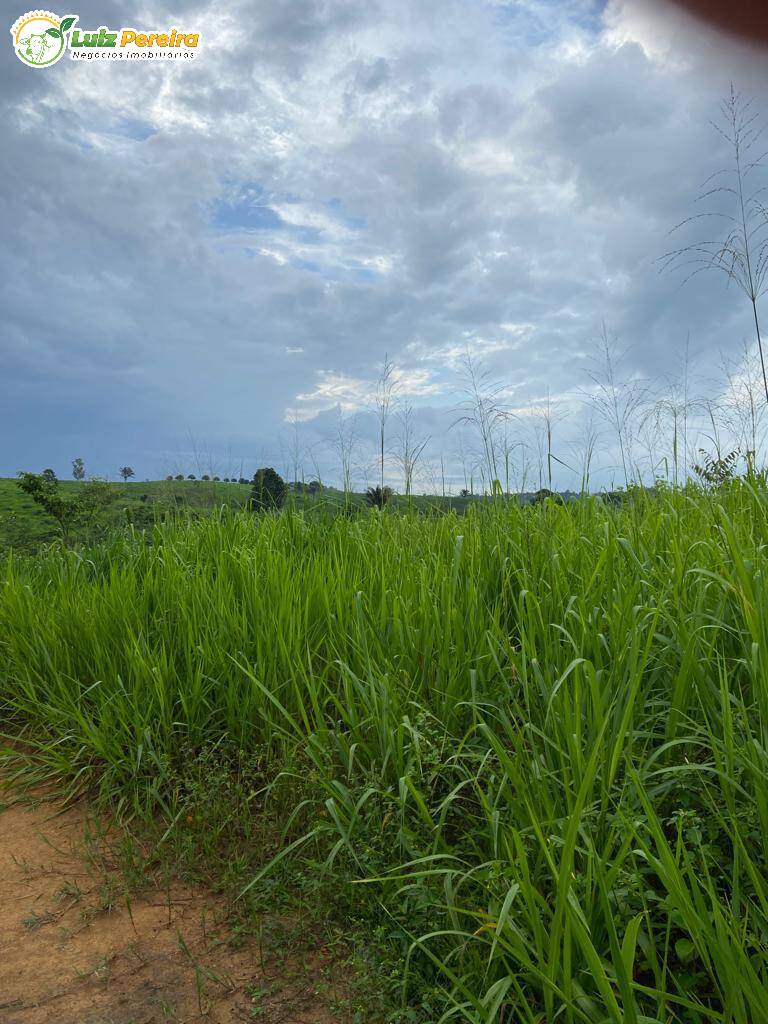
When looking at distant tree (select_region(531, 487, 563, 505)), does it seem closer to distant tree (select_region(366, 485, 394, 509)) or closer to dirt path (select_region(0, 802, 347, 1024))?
distant tree (select_region(366, 485, 394, 509))

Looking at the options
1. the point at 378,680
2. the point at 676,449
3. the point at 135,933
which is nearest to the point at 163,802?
the point at 135,933

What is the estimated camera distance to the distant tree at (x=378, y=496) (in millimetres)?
5224

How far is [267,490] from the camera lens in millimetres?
5684

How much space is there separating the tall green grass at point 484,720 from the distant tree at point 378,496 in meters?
0.42

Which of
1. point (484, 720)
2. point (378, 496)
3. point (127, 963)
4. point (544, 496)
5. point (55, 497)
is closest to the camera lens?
point (127, 963)

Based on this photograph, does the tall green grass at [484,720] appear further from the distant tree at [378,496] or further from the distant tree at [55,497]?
the distant tree at [55,497]

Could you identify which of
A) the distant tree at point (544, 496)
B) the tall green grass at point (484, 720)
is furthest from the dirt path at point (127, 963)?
the distant tree at point (544, 496)

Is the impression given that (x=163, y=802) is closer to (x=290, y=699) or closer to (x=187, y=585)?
(x=290, y=699)

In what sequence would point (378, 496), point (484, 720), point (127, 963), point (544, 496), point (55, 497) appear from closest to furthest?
1. point (127, 963)
2. point (484, 720)
3. point (544, 496)
4. point (378, 496)
5. point (55, 497)

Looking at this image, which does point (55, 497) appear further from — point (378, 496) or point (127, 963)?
point (127, 963)

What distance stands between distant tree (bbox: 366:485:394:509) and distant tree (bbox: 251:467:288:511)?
682 mm

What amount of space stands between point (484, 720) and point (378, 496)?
2.91 meters

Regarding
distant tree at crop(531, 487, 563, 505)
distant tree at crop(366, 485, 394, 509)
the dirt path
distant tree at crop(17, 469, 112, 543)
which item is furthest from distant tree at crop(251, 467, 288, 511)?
distant tree at crop(17, 469, 112, 543)

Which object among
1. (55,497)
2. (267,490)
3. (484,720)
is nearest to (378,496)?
(267,490)
